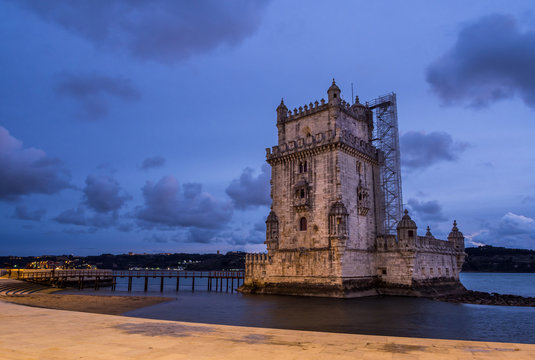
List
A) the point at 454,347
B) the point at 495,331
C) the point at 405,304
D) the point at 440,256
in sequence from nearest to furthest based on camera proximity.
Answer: the point at 454,347, the point at 495,331, the point at 405,304, the point at 440,256

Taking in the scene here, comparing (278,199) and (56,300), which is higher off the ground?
(278,199)

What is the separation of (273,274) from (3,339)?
33582mm

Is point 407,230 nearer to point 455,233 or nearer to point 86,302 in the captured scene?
point 455,233

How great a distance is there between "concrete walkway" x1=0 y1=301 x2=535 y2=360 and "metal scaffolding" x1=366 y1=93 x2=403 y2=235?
119ft

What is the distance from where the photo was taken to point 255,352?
10992mm

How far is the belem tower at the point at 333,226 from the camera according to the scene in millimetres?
40225

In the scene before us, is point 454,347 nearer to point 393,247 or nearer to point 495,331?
point 495,331

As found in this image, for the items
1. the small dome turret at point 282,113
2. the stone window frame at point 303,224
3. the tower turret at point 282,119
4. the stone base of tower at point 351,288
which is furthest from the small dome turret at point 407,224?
the small dome turret at point 282,113

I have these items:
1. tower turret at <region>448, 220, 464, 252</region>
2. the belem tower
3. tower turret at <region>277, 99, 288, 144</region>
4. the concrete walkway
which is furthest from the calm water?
tower turret at <region>277, 99, 288, 144</region>

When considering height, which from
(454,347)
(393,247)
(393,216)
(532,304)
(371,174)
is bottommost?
(532,304)

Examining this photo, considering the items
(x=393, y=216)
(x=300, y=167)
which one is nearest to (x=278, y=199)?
(x=300, y=167)

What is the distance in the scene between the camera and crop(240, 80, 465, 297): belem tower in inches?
1584

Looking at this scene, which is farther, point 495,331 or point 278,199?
point 278,199

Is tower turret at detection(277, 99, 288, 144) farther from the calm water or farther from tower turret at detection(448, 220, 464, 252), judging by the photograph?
tower turret at detection(448, 220, 464, 252)
